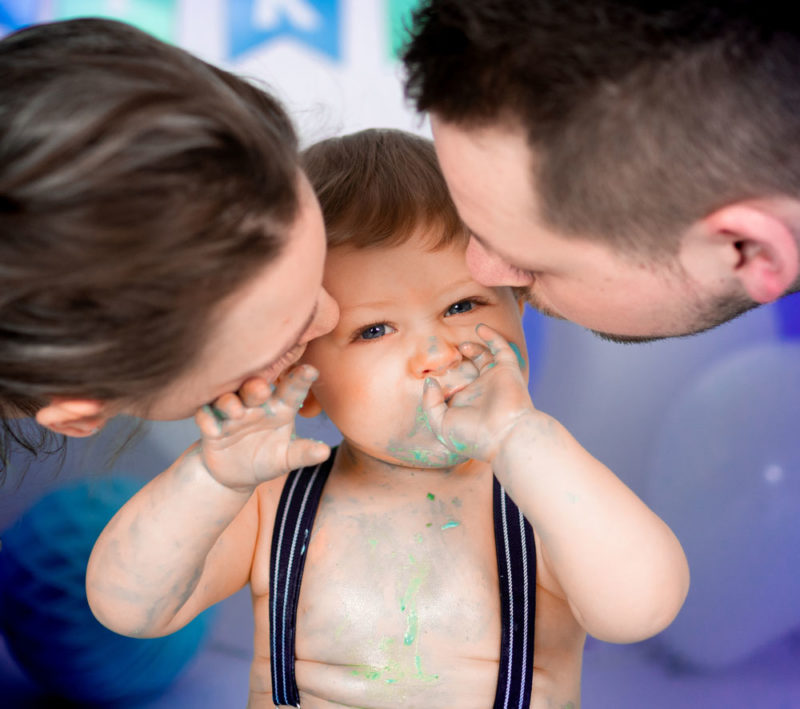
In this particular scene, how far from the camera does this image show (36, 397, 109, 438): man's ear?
712 mm

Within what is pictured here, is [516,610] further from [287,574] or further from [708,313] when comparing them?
[708,313]

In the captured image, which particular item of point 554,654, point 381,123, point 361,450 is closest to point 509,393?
point 361,450

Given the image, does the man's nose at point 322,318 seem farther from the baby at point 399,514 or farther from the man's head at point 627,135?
the man's head at point 627,135

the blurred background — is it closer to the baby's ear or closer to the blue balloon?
the blue balloon

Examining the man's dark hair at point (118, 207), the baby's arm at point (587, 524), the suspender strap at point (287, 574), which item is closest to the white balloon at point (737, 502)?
the baby's arm at point (587, 524)

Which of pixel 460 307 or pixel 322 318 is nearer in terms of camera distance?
pixel 322 318

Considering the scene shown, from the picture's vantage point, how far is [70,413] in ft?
Answer: 2.36

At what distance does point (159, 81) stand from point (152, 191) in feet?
0.33

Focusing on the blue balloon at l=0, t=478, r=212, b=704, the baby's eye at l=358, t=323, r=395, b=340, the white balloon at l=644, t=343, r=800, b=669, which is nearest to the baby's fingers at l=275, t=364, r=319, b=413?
the baby's eye at l=358, t=323, r=395, b=340

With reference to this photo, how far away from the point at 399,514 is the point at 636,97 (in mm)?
575

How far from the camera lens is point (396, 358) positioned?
0.93 metres

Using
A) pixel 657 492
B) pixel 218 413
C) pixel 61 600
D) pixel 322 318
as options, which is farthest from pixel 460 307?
pixel 61 600

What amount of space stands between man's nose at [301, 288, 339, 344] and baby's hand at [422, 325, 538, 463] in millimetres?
135

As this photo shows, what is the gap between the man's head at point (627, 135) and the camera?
0.65 meters
